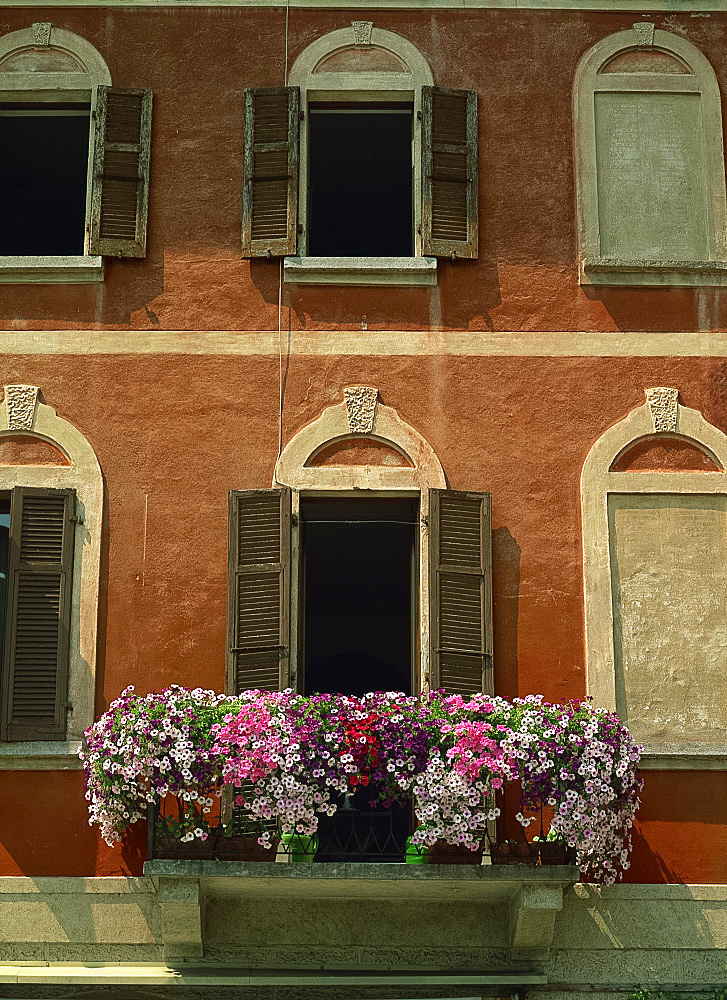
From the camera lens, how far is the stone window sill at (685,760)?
11602 mm

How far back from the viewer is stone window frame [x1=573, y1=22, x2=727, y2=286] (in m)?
12.7

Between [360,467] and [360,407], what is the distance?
0.44 metres

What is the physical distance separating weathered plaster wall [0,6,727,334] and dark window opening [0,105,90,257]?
0.79 meters

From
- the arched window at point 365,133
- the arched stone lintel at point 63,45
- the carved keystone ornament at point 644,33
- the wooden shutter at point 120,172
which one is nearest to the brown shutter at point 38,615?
the wooden shutter at point 120,172

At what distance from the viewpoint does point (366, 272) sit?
41.5ft

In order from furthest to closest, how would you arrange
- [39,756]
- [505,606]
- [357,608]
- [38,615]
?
[357,608]
[505,606]
[38,615]
[39,756]

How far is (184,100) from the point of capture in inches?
520

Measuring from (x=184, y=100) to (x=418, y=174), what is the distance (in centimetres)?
188

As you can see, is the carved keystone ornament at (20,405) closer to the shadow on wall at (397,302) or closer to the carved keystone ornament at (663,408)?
the shadow on wall at (397,302)

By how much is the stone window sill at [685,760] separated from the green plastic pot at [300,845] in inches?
90.1

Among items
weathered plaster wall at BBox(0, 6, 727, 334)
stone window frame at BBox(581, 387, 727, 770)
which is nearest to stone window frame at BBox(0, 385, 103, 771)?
weathered plaster wall at BBox(0, 6, 727, 334)

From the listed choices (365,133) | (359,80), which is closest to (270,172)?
(359,80)

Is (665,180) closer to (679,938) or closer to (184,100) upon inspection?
(184,100)

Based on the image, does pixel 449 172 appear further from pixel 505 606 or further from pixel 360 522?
pixel 505 606
